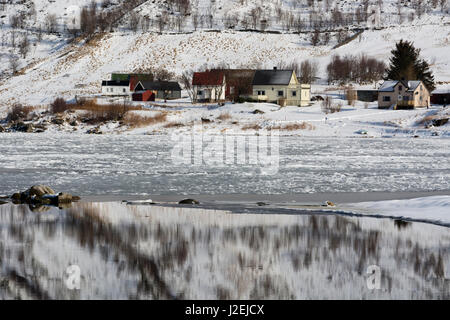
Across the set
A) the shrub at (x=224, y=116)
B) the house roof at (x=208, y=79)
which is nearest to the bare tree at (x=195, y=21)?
the house roof at (x=208, y=79)

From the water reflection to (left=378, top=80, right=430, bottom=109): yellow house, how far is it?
57.2 metres

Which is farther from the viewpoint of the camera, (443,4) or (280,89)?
(443,4)

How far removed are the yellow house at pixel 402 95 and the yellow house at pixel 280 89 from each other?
8.79 metres

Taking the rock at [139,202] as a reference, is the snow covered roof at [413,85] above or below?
above

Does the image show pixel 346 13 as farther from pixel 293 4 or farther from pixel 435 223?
pixel 435 223

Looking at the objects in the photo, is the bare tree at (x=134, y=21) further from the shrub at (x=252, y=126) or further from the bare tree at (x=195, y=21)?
the shrub at (x=252, y=126)

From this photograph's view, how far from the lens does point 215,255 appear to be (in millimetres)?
11477

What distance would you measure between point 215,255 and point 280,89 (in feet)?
215

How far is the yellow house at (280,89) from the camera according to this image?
74.4 meters

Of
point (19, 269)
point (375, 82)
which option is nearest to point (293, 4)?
point (375, 82)

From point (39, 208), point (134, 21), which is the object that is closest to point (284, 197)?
point (39, 208)

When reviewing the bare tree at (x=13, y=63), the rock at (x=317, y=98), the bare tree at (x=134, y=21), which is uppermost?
the bare tree at (x=134, y=21)

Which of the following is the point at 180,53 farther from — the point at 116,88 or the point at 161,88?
the point at 161,88

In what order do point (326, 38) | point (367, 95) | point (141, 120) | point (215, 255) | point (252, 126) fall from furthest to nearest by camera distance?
1. point (326, 38)
2. point (367, 95)
3. point (141, 120)
4. point (252, 126)
5. point (215, 255)
